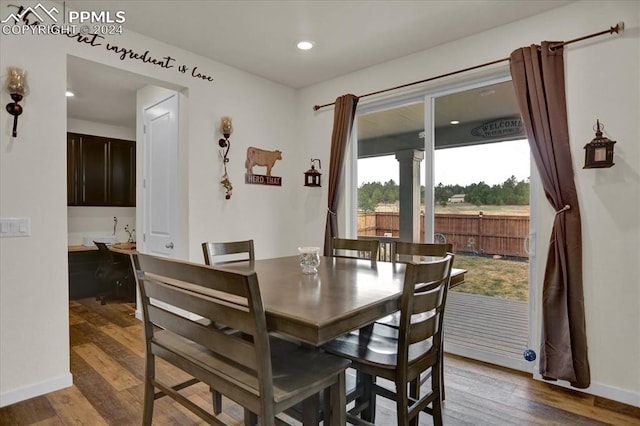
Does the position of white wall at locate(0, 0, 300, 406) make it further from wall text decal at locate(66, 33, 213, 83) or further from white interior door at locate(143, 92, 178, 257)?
Answer: white interior door at locate(143, 92, 178, 257)

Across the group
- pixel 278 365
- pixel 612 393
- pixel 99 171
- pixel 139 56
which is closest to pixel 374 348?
pixel 278 365

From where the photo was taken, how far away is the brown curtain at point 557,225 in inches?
92.7

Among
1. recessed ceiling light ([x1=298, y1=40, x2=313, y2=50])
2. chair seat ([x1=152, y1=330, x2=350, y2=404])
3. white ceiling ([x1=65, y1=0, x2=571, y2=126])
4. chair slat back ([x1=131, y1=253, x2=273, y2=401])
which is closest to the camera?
chair slat back ([x1=131, y1=253, x2=273, y2=401])

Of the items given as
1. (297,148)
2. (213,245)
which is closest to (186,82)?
(297,148)

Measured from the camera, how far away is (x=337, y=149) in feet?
12.2

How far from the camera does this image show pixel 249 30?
2.84 m

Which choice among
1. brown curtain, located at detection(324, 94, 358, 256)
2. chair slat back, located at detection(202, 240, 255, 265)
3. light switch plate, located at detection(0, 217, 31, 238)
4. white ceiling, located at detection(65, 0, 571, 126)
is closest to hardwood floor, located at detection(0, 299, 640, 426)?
chair slat back, located at detection(202, 240, 255, 265)

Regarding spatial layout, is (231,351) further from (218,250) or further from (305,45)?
(305,45)

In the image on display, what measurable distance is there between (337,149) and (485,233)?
1646mm

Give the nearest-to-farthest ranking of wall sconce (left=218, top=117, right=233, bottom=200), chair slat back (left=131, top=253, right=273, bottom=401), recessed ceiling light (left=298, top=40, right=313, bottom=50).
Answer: chair slat back (left=131, top=253, right=273, bottom=401)
recessed ceiling light (left=298, top=40, right=313, bottom=50)
wall sconce (left=218, top=117, right=233, bottom=200)

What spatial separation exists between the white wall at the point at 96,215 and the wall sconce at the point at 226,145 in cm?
298

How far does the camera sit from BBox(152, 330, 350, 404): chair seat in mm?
1258

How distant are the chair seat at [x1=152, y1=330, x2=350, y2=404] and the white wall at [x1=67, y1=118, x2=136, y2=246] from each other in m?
4.44

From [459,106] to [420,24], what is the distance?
0.79m
